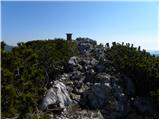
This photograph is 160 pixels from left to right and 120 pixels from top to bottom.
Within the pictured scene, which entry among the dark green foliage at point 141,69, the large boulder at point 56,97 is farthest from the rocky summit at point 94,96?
the dark green foliage at point 141,69

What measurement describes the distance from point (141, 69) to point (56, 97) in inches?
177

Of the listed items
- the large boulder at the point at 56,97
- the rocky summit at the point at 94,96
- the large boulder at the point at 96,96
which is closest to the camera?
the large boulder at the point at 56,97

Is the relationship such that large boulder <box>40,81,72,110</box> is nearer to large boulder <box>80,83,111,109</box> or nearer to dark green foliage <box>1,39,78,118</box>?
dark green foliage <box>1,39,78,118</box>

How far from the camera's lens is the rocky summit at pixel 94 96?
36.8 feet

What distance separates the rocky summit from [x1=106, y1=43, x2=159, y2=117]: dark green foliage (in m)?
0.31

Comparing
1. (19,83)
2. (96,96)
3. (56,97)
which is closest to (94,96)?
(96,96)

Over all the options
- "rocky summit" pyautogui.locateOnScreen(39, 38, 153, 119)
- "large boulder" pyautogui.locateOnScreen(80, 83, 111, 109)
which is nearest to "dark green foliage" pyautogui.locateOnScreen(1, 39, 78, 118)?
"rocky summit" pyautogui.locateOnScreen(39, 38, 153, 119)

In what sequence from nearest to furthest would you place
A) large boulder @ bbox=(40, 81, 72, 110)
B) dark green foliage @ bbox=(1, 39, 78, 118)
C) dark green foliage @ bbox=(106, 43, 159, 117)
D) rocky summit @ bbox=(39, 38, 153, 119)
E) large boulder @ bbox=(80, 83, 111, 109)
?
dark green foliage @ bbox=(1, 39, 78, 118), large boulder @ bbox=(40, 81, 72, 110), rocky summit @ bbox=(39, 38, 153, 119), large boulder @ bbox=(80, 83, 111, 109), dark green foliage @ bbox=(106, 43, 159, 117)

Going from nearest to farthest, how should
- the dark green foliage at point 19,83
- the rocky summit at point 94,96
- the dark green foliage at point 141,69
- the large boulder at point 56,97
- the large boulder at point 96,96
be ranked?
the dark green foliage at point 19,83 → the large boulder at point 56,97 → the rocky summit at point 94,96 → the large boulder at point 96,96 → the dark green foliage at point 141,69

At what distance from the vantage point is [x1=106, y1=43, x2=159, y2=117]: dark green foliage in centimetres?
1319

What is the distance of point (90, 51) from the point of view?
22.2m

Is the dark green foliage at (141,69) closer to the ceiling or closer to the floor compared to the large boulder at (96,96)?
closer to the ceiling

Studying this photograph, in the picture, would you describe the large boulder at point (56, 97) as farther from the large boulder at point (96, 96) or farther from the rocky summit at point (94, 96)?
the large boulder at point (96, 96)

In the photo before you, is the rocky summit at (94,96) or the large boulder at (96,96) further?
the large boulder at (96,96)
